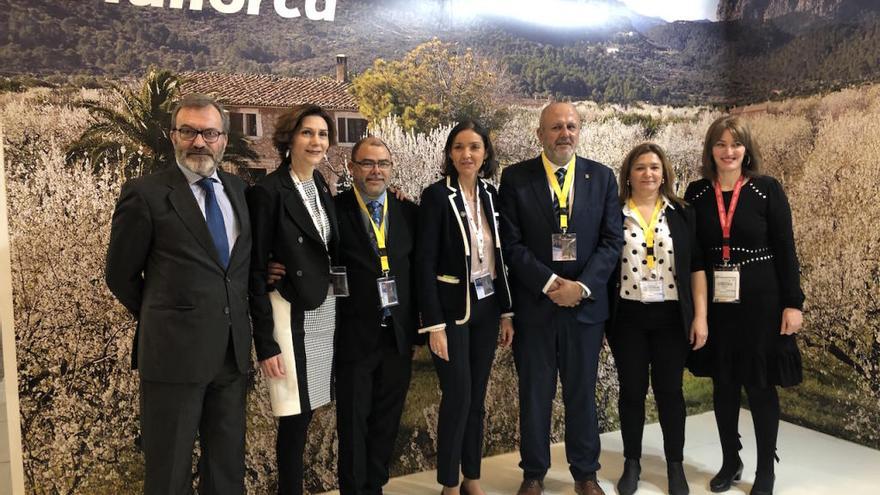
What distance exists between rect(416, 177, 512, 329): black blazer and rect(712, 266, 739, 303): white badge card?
4.24ft

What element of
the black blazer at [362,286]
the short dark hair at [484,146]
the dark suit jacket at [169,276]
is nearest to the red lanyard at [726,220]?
the short dark hair at [484,146]

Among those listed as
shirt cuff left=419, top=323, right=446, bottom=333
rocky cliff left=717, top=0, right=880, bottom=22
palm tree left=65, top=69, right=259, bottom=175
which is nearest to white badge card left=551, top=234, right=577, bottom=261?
shirt cuff left=419, top=323, right=446, bottom=333

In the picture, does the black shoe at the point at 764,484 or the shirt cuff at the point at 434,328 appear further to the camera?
the black shoe at the point at 764,484

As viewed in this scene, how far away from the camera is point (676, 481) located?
10.9ft

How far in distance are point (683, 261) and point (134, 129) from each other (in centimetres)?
271

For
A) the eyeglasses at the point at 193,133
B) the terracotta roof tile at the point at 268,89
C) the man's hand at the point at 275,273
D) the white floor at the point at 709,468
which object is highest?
the terracotta roof tile at the point at 268,89

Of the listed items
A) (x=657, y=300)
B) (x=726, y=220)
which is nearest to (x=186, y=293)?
(x=657, y=300)

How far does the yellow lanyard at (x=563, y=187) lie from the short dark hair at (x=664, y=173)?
0.31 m

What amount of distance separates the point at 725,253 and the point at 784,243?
0.89 feet

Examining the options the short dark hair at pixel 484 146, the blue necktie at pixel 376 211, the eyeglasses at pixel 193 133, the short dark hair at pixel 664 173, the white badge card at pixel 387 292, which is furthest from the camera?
the short dark hair at pixel 664 173

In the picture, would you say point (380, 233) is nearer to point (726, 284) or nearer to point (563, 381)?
point (563, 381)

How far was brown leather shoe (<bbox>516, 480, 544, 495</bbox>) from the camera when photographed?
10.9 ft

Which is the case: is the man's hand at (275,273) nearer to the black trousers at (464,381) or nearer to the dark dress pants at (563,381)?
the black trousers at (464,381)

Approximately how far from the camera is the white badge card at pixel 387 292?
2.80 metres
